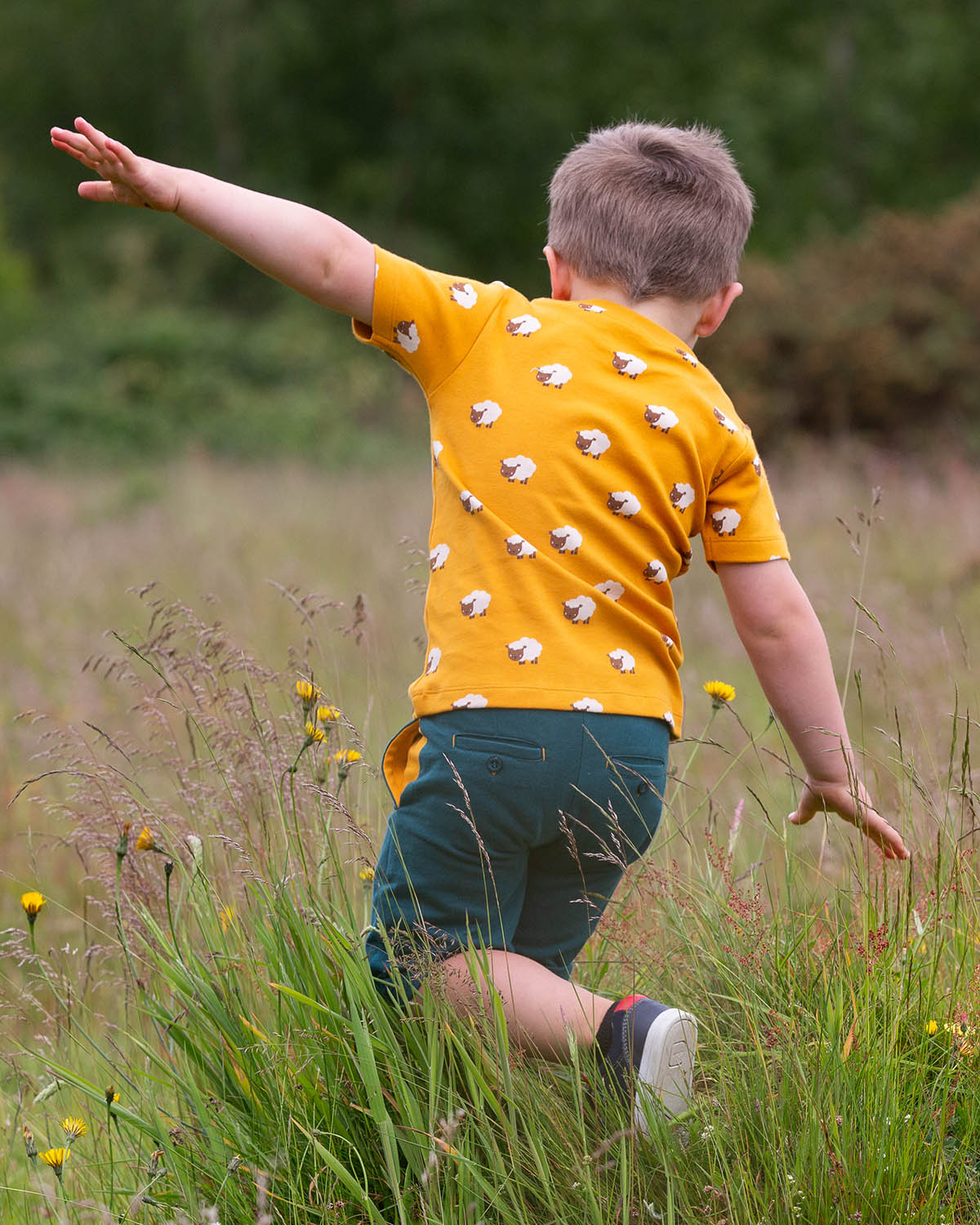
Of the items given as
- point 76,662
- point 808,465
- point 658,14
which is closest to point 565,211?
point 76,662

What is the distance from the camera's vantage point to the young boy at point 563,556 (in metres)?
1.87

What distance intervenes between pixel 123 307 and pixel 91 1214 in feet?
72.4

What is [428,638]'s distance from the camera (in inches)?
80.2

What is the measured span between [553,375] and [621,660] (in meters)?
0.47

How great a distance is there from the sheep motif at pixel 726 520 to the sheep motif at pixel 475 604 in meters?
0.43

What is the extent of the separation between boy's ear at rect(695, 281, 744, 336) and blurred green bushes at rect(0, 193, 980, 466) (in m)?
10.7

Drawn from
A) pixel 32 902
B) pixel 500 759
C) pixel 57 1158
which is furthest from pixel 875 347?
pixel 57 1158

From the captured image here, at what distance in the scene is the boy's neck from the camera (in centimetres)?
209

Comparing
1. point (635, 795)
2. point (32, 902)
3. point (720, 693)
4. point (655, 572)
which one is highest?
point (655, 572)

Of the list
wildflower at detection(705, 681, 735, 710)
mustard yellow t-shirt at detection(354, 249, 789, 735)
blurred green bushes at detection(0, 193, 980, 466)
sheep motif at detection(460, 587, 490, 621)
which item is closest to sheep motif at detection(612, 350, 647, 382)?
mustard yellow t-shirt at detection(354, 249, 789, 735)

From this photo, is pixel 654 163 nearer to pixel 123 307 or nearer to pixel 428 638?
pixel 428 638

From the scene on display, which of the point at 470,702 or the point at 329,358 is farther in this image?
the point at 329,358

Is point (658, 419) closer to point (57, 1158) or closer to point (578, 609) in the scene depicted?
point (578, 609)

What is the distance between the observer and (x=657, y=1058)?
1.71 m
